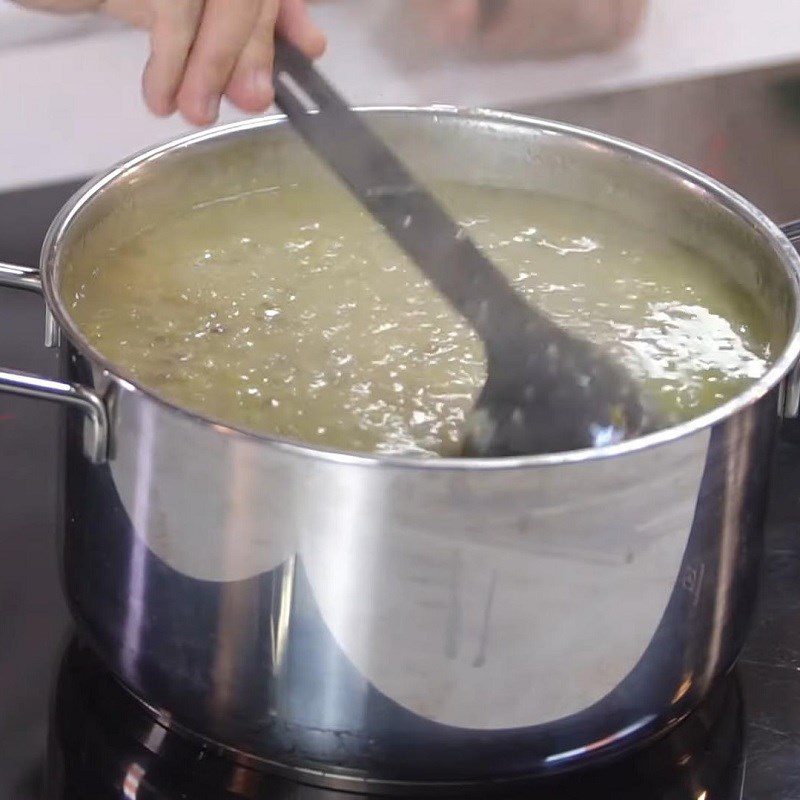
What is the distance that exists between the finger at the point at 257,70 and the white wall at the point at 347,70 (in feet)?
2.08

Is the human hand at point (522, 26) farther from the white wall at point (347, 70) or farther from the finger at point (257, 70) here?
the finger at point (257, 70)

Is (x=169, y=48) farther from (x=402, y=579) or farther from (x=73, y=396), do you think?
(x=402, y=579)

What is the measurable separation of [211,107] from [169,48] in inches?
2.0

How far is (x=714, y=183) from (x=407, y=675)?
435 millimetres

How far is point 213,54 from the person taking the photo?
0.99m

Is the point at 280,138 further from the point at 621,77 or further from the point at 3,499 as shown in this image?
the point at 621,77

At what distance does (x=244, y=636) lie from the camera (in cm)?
67

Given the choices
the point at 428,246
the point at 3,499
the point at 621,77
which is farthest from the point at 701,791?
the point at 621,77

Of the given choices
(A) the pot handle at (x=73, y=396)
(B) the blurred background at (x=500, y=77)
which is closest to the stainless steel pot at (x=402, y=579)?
(A) the pot handle at (x=73, y=396)

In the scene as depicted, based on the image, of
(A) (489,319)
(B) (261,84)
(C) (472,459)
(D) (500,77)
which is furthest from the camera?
(D) (500,77)

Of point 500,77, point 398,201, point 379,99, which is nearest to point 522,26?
point 500,77

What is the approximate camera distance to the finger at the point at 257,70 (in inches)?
38.3

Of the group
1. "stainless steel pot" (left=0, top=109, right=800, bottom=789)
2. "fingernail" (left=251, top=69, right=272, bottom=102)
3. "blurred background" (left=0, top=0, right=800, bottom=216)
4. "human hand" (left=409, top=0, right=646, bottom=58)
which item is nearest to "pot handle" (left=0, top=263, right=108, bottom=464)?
"stainless steel pot" (left=0, top=109, right=800, bottom=789)

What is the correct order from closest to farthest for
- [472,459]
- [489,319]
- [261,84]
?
[472,459] → [489,319] → [261,84]
